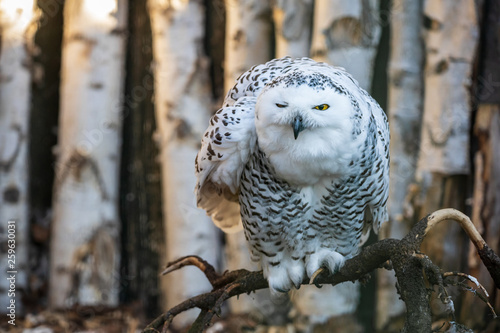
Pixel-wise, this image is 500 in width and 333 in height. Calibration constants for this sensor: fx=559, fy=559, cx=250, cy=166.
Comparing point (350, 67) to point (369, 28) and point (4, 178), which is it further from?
point (4, 178)

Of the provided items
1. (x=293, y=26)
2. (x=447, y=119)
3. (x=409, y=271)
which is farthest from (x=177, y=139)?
(x=409, y=271)

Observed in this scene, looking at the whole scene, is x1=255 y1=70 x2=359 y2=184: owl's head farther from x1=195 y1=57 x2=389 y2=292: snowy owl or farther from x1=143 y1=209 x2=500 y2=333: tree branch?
x1=143 y1=209 x2=500 y2=333: tree branch

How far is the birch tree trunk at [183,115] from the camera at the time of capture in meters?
2.24

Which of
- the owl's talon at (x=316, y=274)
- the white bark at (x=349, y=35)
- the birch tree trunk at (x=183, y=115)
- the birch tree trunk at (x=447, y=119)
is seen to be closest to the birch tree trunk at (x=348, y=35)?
the white bark at (x=349, y=35)

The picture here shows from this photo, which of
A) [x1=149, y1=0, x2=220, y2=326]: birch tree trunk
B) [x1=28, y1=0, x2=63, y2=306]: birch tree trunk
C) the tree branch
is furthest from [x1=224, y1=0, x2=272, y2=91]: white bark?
the tree branch

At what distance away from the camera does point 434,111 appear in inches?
77.0

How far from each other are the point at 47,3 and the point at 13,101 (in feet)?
1.44

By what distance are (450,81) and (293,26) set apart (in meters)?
0.60

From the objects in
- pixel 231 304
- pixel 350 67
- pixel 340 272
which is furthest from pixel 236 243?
pixel 340 272

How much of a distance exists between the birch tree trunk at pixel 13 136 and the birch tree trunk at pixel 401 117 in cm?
142

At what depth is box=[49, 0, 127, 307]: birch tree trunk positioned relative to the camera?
223 centimetres

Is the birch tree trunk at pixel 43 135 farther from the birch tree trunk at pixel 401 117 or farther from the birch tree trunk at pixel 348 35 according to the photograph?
the birch tree trunk at pixel 401 117

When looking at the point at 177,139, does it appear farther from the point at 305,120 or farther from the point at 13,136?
the point at 305,120

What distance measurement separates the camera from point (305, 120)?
1016 millimetres
